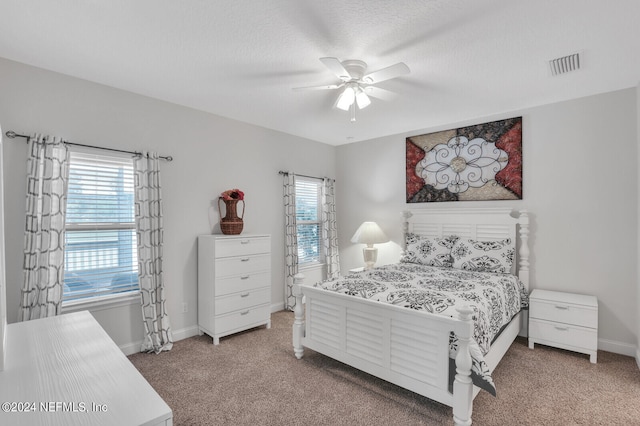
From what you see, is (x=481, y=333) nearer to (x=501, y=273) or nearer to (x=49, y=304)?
(x=501, y=273)

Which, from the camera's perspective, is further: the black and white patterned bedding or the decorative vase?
the decorative vase

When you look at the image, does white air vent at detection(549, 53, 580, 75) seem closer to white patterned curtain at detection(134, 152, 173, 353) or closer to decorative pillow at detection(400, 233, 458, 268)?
decorative pillow at detection(400, 233, 458, 268)

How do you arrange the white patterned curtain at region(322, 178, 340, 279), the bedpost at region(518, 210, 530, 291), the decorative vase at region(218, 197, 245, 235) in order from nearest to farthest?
the bedpost at region(518, 210, 530, 291) < the decorative vase at region(218, 197, 245, 235) < the white patterned curtain at region(322, 178, 340, 279)

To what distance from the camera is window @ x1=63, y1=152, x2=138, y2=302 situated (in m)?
2.74

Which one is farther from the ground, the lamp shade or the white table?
the lamp shade

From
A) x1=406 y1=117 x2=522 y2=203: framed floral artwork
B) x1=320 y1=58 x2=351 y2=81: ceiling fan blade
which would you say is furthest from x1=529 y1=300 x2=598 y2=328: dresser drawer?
x1=320 y1=58 x2=351 y2=81: ceiling fan blade

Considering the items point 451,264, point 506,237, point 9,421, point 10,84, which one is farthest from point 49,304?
point 506,237

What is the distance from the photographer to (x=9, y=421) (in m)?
0.88

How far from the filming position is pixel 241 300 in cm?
347

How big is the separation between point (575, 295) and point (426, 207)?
1804 mm

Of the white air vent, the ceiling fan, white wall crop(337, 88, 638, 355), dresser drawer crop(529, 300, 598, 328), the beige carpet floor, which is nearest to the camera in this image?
the beige carpet floor

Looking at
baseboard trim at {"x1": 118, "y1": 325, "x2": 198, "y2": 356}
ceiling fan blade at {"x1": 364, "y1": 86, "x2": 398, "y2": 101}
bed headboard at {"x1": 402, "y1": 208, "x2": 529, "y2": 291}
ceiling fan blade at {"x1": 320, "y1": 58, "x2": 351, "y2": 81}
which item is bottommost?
baseboard trim at {"x1": 118, "y1": 325, "x2": 198, "y2": 356}

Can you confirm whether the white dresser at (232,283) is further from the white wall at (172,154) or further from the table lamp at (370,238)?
the table lamp at (370,238)

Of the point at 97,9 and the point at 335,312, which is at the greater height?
the point at 97,9
